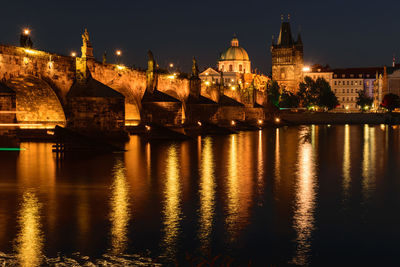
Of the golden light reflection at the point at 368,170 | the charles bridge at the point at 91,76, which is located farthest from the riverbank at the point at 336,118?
the golden light reflection at the point at 368,170

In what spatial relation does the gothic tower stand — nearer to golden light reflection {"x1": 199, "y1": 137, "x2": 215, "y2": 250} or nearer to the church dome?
the church dome

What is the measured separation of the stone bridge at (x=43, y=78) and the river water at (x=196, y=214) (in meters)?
7.99

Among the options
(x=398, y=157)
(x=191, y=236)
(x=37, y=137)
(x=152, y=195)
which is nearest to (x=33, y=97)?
(x=37, y=137)

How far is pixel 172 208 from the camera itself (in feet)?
44.5

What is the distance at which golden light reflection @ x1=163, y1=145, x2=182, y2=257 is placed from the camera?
10391 mm

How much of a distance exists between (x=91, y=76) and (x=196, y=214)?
25.5 metres

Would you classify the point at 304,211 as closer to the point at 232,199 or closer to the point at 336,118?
the point at 232,199

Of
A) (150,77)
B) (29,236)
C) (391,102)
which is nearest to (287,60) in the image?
(391,102)

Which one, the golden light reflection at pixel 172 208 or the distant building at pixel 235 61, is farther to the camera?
the distant building at pixel 235 61

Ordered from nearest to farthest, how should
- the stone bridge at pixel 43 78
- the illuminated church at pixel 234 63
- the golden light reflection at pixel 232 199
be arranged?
the golden light reflection at pixel 232 199 < the stone bridge at pixel 43 78 < the illuminated church at pixel 234 63

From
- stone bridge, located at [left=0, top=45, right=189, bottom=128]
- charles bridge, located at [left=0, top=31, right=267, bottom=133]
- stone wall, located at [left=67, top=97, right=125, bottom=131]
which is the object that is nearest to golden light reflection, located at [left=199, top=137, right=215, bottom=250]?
charles bridge, located at [left=0, top=31, right=267, bottom=133]

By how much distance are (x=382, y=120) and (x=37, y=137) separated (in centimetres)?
7766

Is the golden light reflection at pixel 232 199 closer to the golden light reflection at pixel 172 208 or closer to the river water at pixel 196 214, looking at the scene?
the river water at pixel 196 214

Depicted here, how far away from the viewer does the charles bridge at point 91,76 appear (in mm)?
30125
